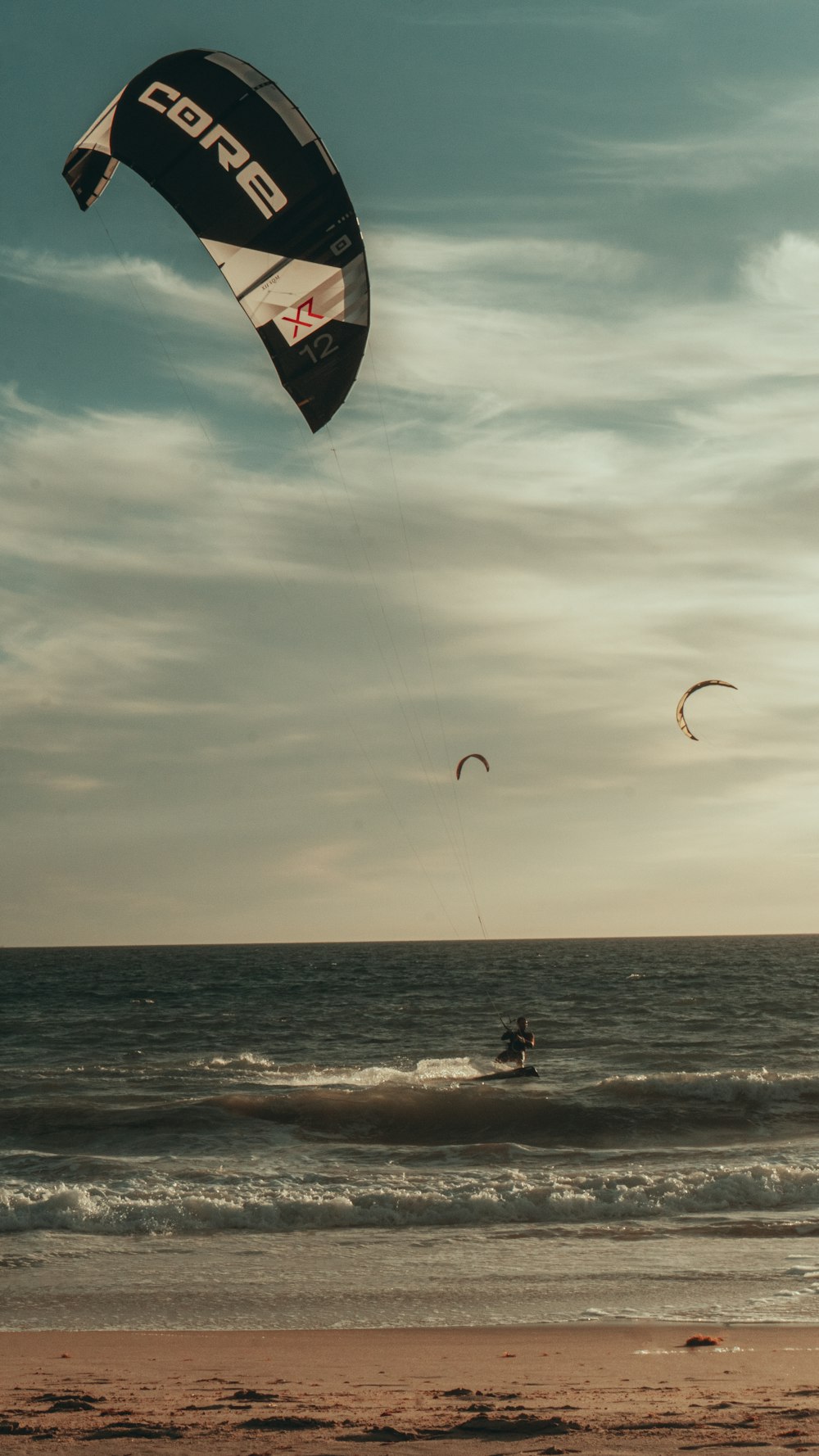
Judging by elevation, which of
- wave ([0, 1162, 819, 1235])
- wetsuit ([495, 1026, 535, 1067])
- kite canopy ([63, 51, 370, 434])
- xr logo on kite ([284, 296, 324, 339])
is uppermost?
kite canopy ([63, 51, 370, 434])

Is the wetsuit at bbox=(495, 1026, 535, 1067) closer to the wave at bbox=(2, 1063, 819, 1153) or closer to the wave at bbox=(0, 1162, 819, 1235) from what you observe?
the wave at bbox=(2, 1063, 819, 1153)

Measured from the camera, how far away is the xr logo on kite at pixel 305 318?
9945 mm

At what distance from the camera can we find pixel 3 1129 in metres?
17.8

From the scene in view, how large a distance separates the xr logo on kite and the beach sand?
7.91 meters

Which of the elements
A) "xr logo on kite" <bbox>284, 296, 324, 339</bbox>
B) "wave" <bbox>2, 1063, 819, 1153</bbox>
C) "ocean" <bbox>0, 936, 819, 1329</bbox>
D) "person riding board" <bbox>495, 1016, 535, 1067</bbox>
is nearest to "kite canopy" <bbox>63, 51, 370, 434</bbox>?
"xr logo on kite" <bbox>284, 296, 324, 339</bbox>

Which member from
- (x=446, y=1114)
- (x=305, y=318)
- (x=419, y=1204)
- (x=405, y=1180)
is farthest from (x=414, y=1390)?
(x=446, y=1114)

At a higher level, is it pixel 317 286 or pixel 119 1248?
pixel 317 286

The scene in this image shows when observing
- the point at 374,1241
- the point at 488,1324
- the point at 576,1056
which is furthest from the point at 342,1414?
the point at 576,1056

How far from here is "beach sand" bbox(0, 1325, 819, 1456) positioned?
5.84 m

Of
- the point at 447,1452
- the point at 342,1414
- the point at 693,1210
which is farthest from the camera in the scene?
the point at 693,1210

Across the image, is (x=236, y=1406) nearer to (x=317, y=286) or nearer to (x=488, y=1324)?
(x=488, y=1324)

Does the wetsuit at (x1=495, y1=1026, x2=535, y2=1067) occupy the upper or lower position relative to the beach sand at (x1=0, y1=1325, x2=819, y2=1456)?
upper

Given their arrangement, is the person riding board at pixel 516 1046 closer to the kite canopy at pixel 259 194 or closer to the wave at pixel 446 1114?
the wave at pixel 446 1114

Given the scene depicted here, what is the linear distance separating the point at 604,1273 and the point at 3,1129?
1105cm
